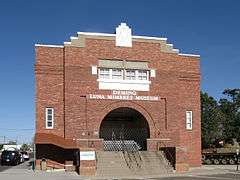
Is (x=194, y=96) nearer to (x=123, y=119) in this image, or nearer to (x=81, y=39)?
(x=123, y=119)

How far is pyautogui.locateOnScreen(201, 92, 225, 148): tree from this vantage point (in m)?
83.0

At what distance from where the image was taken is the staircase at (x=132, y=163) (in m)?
33.2

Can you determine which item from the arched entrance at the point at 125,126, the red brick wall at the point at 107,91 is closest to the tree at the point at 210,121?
the arched entrance at the point at 125,126

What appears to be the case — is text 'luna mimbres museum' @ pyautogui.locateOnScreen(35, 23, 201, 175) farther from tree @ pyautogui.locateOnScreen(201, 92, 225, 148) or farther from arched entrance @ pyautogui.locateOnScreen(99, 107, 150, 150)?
tree @ pyautogui.locateOnScreen(201, 92, 225, 148)

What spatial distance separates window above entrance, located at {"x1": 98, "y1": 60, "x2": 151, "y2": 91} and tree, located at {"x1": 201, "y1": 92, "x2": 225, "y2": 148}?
43.2m

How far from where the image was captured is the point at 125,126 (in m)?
43.5

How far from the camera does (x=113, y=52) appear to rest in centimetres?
3822

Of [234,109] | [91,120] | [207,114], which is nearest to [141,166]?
[91,120]

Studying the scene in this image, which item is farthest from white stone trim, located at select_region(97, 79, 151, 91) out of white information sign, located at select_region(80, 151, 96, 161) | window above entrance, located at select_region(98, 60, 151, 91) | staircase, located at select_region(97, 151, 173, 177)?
white information sign, located at select_region(80, 151, 96, 161)

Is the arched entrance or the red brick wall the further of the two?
the arched entrance

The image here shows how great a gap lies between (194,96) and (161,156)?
285 inches

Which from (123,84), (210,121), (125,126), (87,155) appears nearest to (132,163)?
(87,155)

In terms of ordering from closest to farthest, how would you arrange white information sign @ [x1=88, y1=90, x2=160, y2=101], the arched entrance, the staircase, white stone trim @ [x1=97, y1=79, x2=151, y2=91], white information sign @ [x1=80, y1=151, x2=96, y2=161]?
white information sign @ [x1=80, y1=151, x2=96, y2=161]
the staircase
white information sign @ [x1=88, y1=90, x2=160, y2=101]
white stone trim @ [x1=97, y1=79, x2=151, y2=91]
the arched entrance

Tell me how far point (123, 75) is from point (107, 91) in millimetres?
1880
